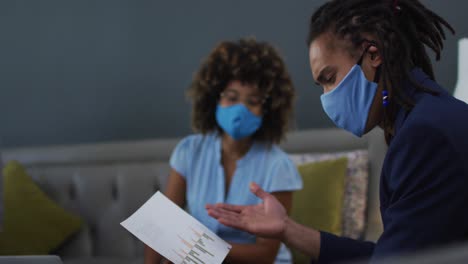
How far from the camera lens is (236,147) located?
7.10ft

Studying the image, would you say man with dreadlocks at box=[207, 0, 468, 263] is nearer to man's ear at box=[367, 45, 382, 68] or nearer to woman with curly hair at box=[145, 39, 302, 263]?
man's ear at box=[367, 45, 382, 68]

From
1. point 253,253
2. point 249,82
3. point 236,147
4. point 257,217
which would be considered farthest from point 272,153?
point 257,217

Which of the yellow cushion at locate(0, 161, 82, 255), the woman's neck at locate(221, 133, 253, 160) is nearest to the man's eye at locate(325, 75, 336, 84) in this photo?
the woman's neck at locate(221, 133, 253, 160)

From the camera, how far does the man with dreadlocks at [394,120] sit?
3.34ft

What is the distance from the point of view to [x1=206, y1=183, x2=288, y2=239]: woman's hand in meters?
1.47

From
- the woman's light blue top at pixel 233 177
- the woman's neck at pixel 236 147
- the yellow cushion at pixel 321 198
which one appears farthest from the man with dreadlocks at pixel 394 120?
the yellow cushion at pixel 321 198

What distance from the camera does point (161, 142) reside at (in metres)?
2.66

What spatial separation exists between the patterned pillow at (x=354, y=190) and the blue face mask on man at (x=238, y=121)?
15.2 inches

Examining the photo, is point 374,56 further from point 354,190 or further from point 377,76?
point 354,190

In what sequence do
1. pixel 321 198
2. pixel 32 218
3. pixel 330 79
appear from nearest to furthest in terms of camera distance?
pixel 330 79, pixel 321 198, pixel 32 218

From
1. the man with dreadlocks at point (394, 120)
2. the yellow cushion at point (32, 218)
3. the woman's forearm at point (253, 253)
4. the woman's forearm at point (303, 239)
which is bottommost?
the yellow cushion at point (32, 218)

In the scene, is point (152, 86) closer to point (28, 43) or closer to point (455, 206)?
point (28, 43)

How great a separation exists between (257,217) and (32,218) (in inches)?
54.5

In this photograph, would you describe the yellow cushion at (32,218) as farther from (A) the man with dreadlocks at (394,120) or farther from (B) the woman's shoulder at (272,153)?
(A) the man with dreadlocks at (394,120)
